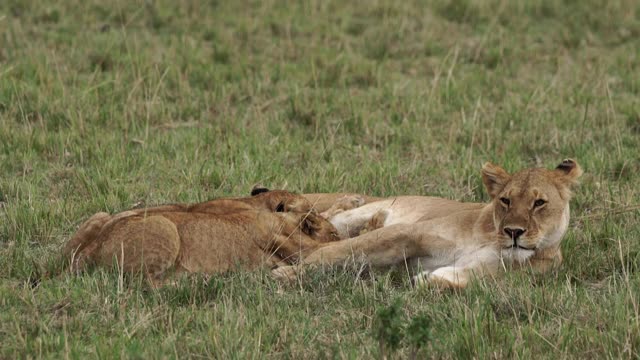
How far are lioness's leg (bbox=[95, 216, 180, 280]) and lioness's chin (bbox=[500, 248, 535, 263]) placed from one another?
178 centimetres

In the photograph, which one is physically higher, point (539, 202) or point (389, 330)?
point (389, 330)

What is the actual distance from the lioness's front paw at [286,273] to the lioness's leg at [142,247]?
58 centimetres

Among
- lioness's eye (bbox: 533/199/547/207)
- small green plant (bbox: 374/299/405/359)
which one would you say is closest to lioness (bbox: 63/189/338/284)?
lioness's eye (bbox: 533/199/547/207)

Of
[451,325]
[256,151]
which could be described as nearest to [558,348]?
[451,325]

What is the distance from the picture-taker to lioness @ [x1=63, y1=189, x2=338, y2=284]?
646cm

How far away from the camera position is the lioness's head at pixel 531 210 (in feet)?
22.1

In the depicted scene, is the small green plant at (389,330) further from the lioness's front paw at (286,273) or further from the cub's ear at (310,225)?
the cub's ear at (310,225)

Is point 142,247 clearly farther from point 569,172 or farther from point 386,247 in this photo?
point 569,172

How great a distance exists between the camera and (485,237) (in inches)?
275

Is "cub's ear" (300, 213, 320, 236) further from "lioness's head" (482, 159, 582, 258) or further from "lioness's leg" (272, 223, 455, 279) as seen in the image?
"lioness's head" (482, 159, 582, 258)

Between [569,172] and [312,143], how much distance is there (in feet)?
10.5

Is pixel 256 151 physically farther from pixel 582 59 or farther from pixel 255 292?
pixel 582 59

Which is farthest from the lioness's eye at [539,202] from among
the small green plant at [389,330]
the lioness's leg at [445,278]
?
the small green plant at [389,330]

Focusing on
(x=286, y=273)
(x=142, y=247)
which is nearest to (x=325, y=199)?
(x=286, y=273)
